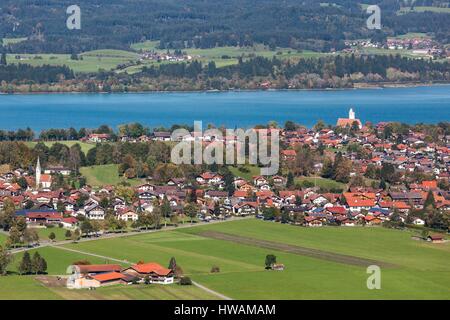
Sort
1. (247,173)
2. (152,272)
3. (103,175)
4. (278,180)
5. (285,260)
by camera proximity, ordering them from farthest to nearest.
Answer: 1. (247,173)
2. (103,175)
3. (278,180)
4. (285,260)
5. (152,272)

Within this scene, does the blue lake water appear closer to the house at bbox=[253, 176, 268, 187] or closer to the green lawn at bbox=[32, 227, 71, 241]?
the house at bbox=[253, 176, 268, 187]

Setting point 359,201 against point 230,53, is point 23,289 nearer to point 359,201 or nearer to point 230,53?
point 359,201

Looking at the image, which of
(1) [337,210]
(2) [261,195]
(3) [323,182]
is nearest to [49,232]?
(2) [261,195]

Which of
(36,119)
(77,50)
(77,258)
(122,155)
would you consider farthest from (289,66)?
(77,258)

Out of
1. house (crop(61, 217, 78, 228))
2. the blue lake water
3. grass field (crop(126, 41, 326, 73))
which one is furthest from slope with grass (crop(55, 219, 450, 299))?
grass field (crop(126, 41, 326, 73))

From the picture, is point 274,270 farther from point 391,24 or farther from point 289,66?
point 391,24
